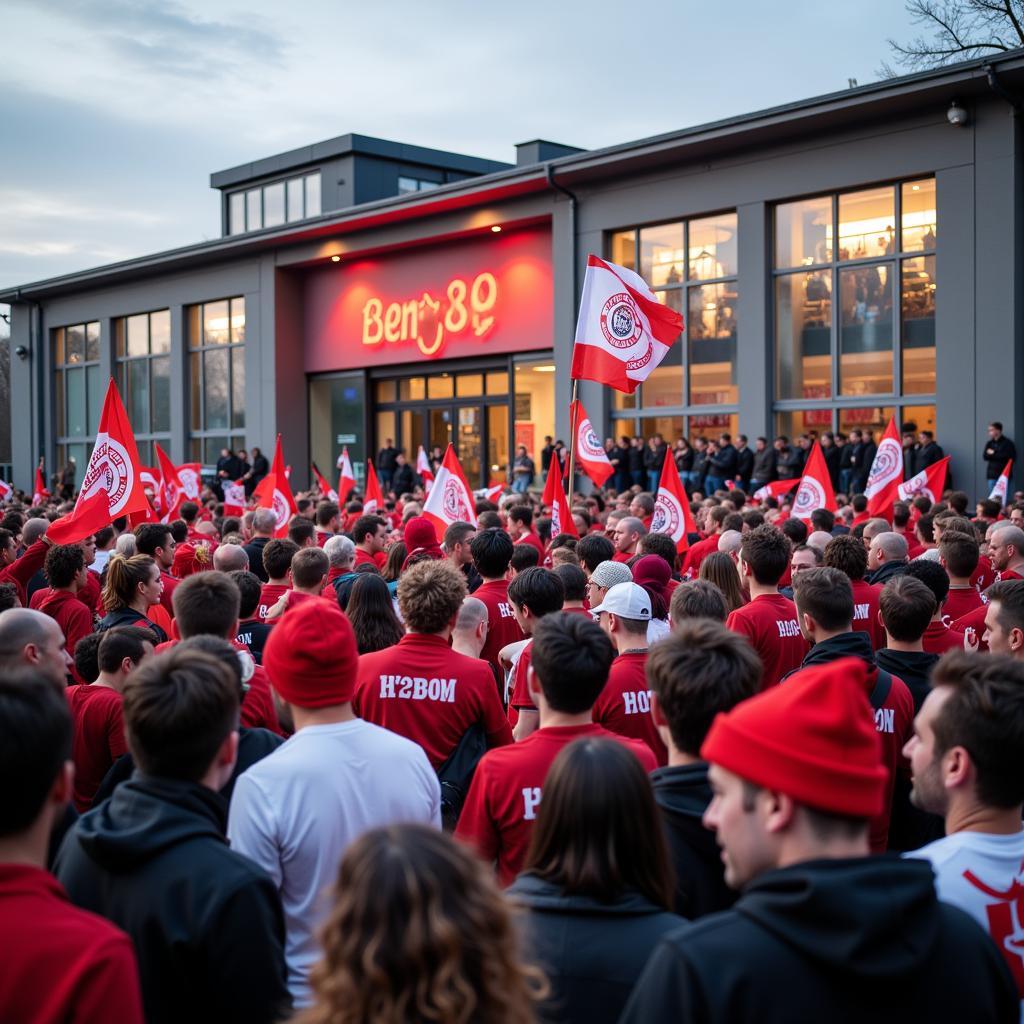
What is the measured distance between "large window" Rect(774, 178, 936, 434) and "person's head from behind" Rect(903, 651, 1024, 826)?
18.2m

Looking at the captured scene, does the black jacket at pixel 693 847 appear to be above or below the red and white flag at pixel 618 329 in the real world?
below

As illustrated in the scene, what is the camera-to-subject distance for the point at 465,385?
2966 cm

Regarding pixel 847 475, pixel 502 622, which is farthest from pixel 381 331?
pixel 502 622

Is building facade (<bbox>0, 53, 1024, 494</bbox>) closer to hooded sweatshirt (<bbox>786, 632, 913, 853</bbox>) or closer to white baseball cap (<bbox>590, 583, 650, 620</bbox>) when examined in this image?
hooded sweatshirt (<bbox>786, 632, 913, 853</bbox>)

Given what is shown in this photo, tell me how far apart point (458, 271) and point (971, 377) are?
44.4 feet

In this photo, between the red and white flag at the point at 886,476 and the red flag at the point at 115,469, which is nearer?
the red flag at the point at 115,469

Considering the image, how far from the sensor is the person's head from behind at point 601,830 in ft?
8.38

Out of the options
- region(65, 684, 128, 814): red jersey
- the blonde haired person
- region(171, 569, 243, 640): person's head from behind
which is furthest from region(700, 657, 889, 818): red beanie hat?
the blonde haired person

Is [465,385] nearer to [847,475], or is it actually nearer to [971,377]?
[847,475]

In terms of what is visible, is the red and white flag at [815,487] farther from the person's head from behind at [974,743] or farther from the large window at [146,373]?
the large window at [146,373]

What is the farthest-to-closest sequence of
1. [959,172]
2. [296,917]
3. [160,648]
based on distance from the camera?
[959,172] < [160,648] < [296,917]

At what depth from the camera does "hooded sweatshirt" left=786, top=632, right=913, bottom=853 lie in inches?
194

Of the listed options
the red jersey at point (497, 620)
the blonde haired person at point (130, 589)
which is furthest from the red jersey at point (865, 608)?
the blonde haired person at point (130, 589)

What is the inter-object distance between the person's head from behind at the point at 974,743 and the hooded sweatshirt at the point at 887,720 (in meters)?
1.93
